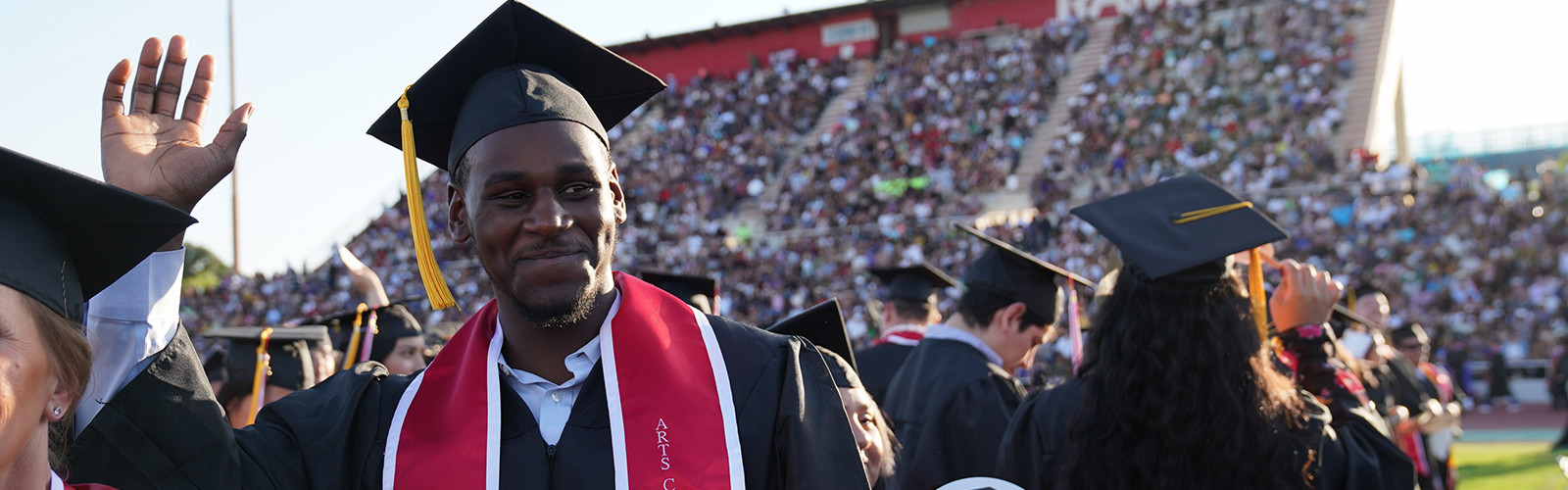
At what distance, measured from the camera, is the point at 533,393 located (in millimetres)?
1897

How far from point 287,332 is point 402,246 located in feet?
76.3

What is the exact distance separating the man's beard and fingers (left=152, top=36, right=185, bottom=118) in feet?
1.97

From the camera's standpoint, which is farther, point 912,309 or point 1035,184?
point 1035,184

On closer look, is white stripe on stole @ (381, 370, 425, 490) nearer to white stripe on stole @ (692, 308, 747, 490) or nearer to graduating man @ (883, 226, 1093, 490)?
white stripe on stole @ (692, 308, 747, 490)

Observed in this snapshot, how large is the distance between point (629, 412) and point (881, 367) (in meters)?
3.91

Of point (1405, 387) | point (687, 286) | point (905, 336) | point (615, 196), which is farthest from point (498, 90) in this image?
point (1405, 387)

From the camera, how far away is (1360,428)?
274cm

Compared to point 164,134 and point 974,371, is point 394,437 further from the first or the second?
point 974,371

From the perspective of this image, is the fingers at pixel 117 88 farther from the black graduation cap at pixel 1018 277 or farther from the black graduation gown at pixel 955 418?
the black graduation cap at pixel 1018 277

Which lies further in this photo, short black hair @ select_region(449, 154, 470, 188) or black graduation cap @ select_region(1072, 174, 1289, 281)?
black graduation cap @ select_region(1072, 174, 1289, 281)

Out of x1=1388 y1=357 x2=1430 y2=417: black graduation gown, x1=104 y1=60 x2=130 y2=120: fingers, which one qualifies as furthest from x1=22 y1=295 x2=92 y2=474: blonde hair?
x1=1388 y1=357 x2=1430 y2=417: black graduation gown

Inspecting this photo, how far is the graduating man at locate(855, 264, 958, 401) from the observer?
5660 mm

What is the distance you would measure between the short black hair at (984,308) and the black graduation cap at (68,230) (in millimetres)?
2832

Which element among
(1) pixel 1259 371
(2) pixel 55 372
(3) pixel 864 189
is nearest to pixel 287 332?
(2) pixel 55 372
